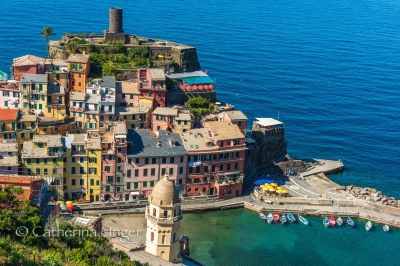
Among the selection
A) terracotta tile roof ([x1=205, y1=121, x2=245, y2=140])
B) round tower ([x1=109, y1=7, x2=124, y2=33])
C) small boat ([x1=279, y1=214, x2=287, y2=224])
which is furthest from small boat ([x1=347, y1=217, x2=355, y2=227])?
round tower ([x1=109, y1=7, x2=124, y2=33])

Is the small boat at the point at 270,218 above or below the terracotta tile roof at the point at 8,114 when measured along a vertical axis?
below

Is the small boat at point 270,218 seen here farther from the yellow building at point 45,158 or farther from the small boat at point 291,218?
the yellow building at point 45,158

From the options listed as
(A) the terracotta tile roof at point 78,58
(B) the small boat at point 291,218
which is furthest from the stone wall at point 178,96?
(B) the small boat at point 291,218

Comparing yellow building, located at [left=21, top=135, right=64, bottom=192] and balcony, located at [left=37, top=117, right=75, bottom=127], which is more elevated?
balcony, located at [left=37, top=117, right=75, bottom=127]

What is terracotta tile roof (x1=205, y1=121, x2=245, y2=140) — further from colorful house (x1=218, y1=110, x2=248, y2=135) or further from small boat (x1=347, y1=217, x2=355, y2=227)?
small boat (x1=347, y1=217, x2=355, y2=227)

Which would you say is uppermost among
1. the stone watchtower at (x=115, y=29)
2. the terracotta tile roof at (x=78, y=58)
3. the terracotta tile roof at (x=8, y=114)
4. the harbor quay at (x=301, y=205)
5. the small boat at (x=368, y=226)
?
the stone watchtower at (x=115, y=29)

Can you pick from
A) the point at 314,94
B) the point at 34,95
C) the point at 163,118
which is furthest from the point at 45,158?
the point at 314,94
